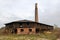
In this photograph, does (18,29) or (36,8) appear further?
(36,8)

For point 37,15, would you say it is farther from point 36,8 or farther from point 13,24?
point 13,24

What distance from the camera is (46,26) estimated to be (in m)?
43.8

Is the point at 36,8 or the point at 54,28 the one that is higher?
the point at 36,8

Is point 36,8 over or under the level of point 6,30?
over

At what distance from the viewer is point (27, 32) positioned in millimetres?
42500

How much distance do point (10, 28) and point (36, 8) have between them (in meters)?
12.4

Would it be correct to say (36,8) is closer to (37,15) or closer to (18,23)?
(37,15)

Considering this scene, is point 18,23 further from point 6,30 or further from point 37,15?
point 37,15

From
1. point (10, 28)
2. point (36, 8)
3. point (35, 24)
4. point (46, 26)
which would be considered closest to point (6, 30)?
point (10, 28)

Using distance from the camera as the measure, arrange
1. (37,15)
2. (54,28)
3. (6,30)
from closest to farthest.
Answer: (6,30) → (54,28) → (37,15)

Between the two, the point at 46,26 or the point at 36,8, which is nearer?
the point at 46,26

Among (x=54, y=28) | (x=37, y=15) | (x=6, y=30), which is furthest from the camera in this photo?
(x=37, y=15)

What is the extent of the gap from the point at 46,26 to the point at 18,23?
24.7 feet

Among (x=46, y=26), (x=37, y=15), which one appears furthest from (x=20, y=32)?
(x=37, y=15)
